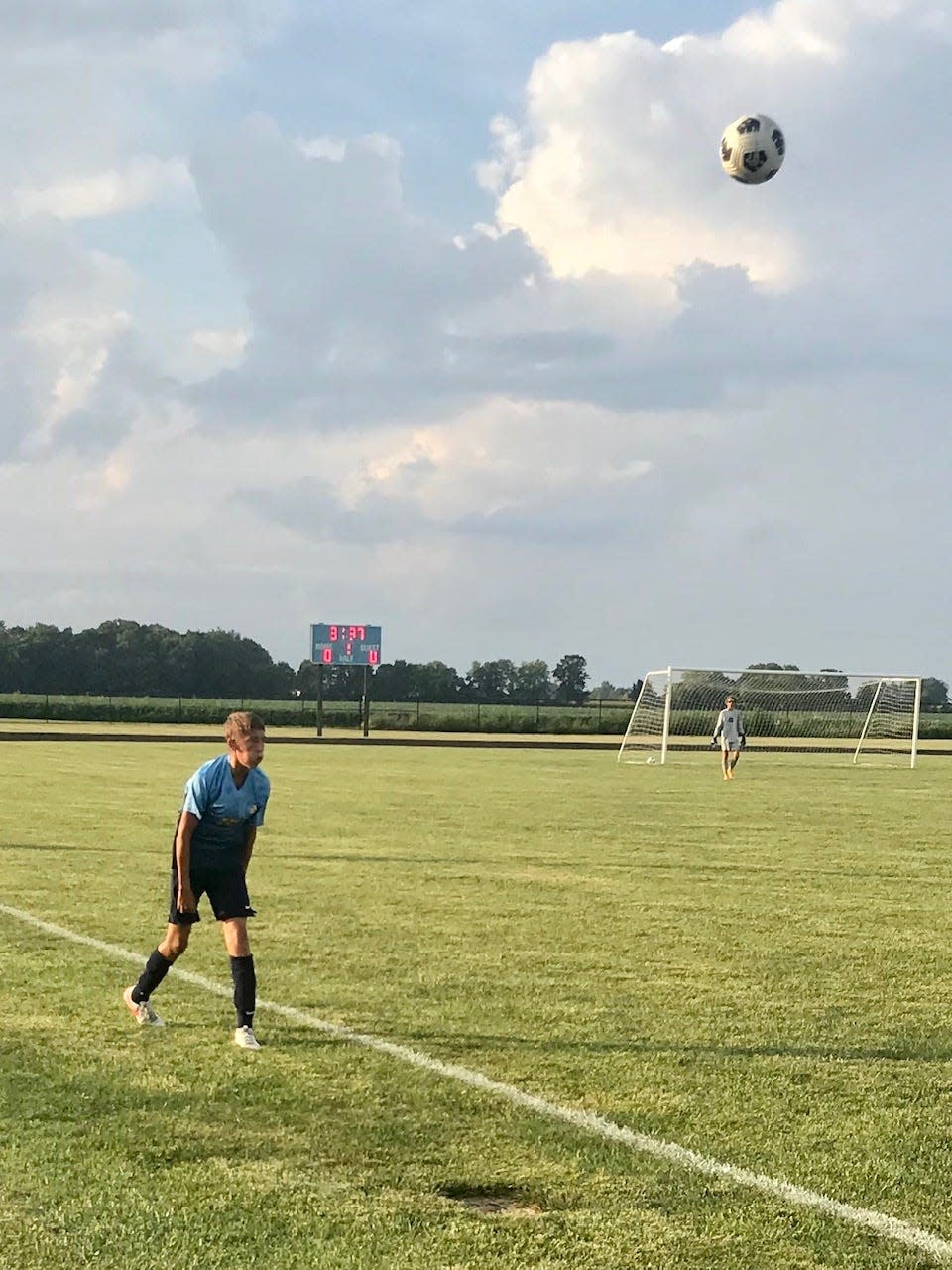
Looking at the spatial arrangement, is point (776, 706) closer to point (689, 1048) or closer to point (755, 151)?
point (755, 151)

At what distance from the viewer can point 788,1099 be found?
258 inches

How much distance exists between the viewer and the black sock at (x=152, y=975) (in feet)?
25.5

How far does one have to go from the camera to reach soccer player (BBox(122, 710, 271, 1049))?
7.33 meters

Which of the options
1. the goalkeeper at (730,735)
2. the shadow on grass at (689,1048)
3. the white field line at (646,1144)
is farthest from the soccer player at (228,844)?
the goalkeeper at (730,735)

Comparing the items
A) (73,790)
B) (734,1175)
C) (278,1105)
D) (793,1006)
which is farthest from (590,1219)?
(73,790)

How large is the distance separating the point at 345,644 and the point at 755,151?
44341 millimetres

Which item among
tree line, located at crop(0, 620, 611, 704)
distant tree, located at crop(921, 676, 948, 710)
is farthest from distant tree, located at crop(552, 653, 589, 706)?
distant tree, located at crop(921, 676, 948, 710)

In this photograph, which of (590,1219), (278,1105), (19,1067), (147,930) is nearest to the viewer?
(590,1219)

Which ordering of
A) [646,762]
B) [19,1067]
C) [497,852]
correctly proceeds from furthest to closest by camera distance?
[646,762] → [497,852] → [19,1067]

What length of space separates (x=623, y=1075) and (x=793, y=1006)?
2085 mm

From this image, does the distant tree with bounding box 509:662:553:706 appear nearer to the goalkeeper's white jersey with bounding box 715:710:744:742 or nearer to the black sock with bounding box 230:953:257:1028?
the goalkeeper's white jersey with bounding box 715:710:744:742

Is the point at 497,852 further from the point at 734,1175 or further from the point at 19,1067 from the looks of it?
the point at 734,1175

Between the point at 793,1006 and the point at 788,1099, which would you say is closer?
the point at 788,1099

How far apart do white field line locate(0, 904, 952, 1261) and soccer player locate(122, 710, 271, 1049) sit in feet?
2.07
